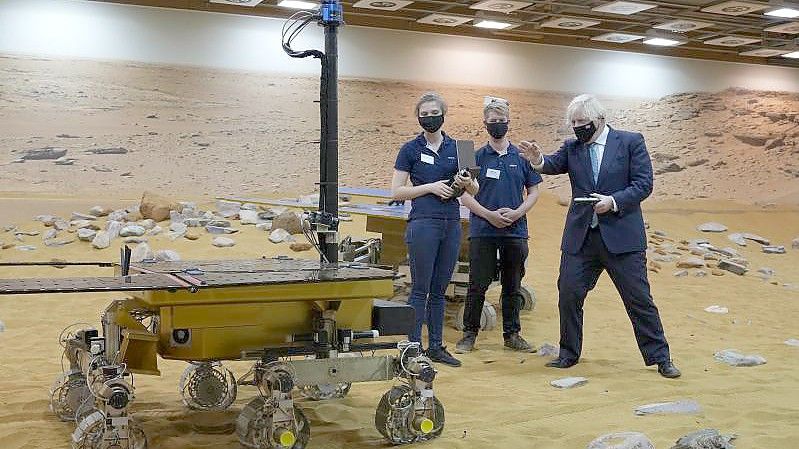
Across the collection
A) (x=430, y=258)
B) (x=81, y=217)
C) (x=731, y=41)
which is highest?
(x=731, y=41)

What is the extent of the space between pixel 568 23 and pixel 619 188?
647cm

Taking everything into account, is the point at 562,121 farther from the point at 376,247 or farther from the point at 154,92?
the point at 376,247

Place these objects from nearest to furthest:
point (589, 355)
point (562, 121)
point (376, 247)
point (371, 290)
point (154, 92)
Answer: point (371, 290), point (589, 355), point (376, 247), point (154, 92), point (562, 121)

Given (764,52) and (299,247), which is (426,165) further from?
(764,52)

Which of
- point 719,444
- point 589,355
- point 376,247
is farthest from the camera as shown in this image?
point 376,247

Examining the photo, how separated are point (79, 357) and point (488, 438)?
5.61 ft

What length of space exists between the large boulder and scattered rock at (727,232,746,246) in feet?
23.4

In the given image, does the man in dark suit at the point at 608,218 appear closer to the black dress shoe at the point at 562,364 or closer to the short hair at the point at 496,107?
the black dress shoe at the point at 562,364

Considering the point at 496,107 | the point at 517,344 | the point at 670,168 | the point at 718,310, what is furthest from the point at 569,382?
the point at 670,168

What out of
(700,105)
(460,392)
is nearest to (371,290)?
(460,392)

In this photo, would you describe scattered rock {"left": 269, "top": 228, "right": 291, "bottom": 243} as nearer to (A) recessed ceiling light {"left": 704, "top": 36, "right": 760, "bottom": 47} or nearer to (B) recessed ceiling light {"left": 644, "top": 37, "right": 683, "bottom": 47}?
(B) recessed ceiling light {"left": 644, "top": 37, "right": 683, "bottom": 47}

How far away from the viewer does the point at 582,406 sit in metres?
4.10

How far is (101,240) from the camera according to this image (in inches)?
330

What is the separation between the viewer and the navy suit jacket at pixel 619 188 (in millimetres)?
4586
